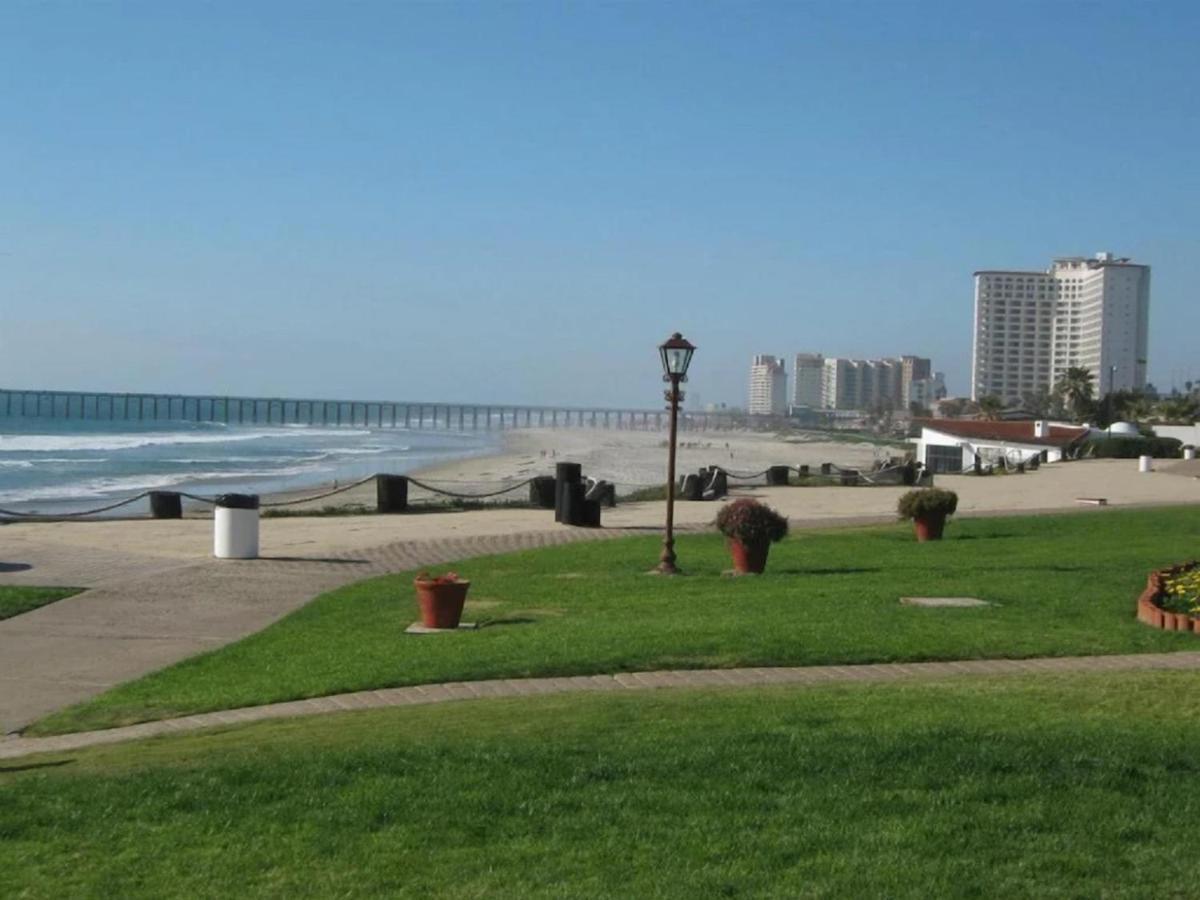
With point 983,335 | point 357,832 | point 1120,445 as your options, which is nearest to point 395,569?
point 357,832

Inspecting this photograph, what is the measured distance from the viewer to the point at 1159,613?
39.0ft

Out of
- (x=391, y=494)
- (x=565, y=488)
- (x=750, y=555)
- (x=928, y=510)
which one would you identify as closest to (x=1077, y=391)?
(x=391, y=494)

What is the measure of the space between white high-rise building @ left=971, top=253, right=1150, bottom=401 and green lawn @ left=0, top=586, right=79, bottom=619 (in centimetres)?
16796

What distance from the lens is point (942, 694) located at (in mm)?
8461

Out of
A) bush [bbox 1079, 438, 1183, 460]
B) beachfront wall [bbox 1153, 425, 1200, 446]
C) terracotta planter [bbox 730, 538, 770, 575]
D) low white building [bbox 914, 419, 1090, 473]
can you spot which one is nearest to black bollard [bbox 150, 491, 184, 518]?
terracotta planter [bbox 730, 538, 770, 575]

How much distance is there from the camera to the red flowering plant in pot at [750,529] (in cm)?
1587

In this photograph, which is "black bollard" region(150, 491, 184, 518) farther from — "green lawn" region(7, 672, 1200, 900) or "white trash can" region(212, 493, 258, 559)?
"green lawn" region(7, 672, 1200, 900)

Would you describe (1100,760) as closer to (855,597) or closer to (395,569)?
(855,597)

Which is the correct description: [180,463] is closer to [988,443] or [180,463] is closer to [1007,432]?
[988,443]

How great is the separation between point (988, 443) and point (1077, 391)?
5210 centimetres

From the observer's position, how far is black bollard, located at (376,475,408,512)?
28.7 meters

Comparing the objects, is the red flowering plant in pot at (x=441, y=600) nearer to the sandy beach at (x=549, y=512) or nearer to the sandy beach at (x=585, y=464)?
the sandy beach at (x=549, y=512)

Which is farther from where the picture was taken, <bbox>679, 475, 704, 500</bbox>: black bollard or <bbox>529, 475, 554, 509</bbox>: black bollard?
<bbox>679, 475, 704, 500</bbox>: black bollard

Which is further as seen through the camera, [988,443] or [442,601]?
[988,443]
